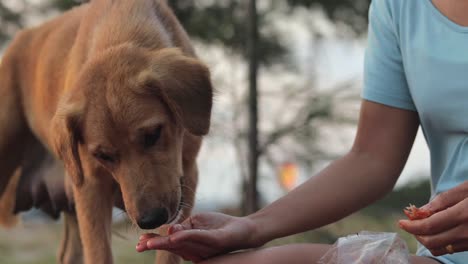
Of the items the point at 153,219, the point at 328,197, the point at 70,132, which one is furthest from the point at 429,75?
the point at 70,132

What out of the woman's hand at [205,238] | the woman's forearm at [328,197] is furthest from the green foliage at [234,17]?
the woman's hand at [205,238]

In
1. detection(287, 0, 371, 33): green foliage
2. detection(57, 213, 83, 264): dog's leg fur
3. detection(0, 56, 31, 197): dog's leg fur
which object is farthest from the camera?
detection(287, 0, 371, 33): green foliage

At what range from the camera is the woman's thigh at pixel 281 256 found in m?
1.63

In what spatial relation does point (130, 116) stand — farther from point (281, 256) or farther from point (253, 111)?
point (253, 111)

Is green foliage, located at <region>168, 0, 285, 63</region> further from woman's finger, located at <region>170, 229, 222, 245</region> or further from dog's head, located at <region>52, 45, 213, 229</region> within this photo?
woman's finger, located at <region>170, 229, 222, 245</region>

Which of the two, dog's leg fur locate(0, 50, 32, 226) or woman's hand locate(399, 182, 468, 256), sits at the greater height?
woman's hand locate(399, 182, 468, 256)

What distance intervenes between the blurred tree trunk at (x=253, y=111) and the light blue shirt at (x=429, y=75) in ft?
6.07

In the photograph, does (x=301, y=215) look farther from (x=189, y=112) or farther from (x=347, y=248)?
(x=189, y=112)

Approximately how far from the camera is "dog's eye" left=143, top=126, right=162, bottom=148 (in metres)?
2.22

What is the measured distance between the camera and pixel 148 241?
1.69m

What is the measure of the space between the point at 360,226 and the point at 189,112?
2010mm

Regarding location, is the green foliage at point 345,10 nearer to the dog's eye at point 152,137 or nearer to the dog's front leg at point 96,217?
the dog's front leg at point 96,217

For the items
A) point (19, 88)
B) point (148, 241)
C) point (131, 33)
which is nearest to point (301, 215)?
point (148, 241)

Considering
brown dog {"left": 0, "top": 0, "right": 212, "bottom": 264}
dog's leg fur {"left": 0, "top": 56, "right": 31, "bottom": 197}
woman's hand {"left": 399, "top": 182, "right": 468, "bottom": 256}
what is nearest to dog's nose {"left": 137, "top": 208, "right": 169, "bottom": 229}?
brown dog {"left": 0, "top": 0, "right": 212, "bottom": 264}
